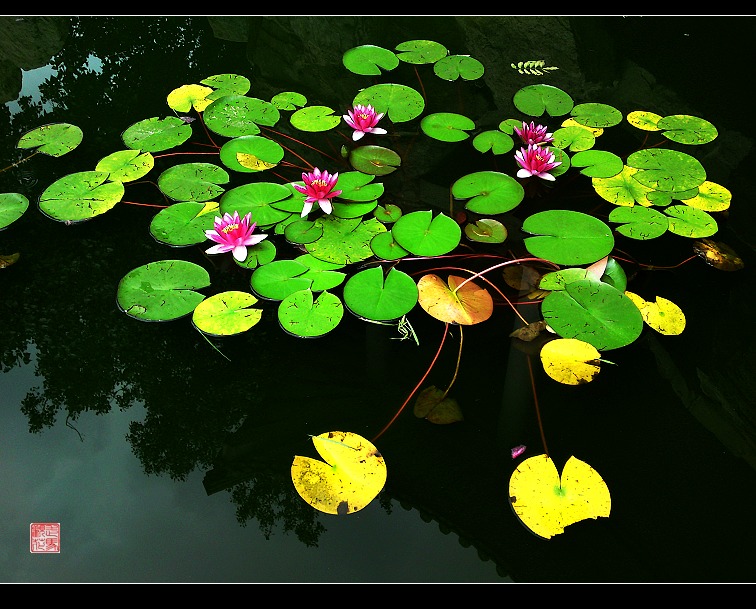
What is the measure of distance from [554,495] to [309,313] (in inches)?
31.1

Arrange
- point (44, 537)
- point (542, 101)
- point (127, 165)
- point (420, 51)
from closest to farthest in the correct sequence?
1. point (44, 537)
2. point (127, 165)
3. point (542, 101)
4. point (420, 51)

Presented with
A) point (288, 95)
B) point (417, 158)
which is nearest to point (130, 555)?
point (417, 158)

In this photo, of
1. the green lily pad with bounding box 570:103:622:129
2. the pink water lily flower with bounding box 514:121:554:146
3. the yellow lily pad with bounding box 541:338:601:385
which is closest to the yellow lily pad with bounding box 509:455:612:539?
the yellow lily pad with bounding box 541:338:601:385

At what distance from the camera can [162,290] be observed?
185 cm

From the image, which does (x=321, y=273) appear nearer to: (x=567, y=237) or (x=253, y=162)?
(x=253, y=162)

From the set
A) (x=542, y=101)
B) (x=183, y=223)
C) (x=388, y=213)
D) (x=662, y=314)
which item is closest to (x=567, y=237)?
(x=662, y=314)

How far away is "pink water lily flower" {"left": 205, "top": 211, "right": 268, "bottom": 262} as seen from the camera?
1896mm

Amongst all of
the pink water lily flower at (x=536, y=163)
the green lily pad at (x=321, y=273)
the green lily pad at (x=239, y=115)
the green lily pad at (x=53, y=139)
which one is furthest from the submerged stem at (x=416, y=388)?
the green lily pad at (x=53, y=139)

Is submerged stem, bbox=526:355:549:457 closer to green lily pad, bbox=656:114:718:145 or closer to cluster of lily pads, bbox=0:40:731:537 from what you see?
cluster of lily pads, bbox=0:40:731:537

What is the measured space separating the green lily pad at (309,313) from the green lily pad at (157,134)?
971 millimetres

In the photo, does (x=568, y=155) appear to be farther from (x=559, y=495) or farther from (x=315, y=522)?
(x=315, y=522)

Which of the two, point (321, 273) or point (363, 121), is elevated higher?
point (363, 121)

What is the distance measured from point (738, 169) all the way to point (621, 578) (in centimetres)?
171

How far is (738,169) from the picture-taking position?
7.80ft
